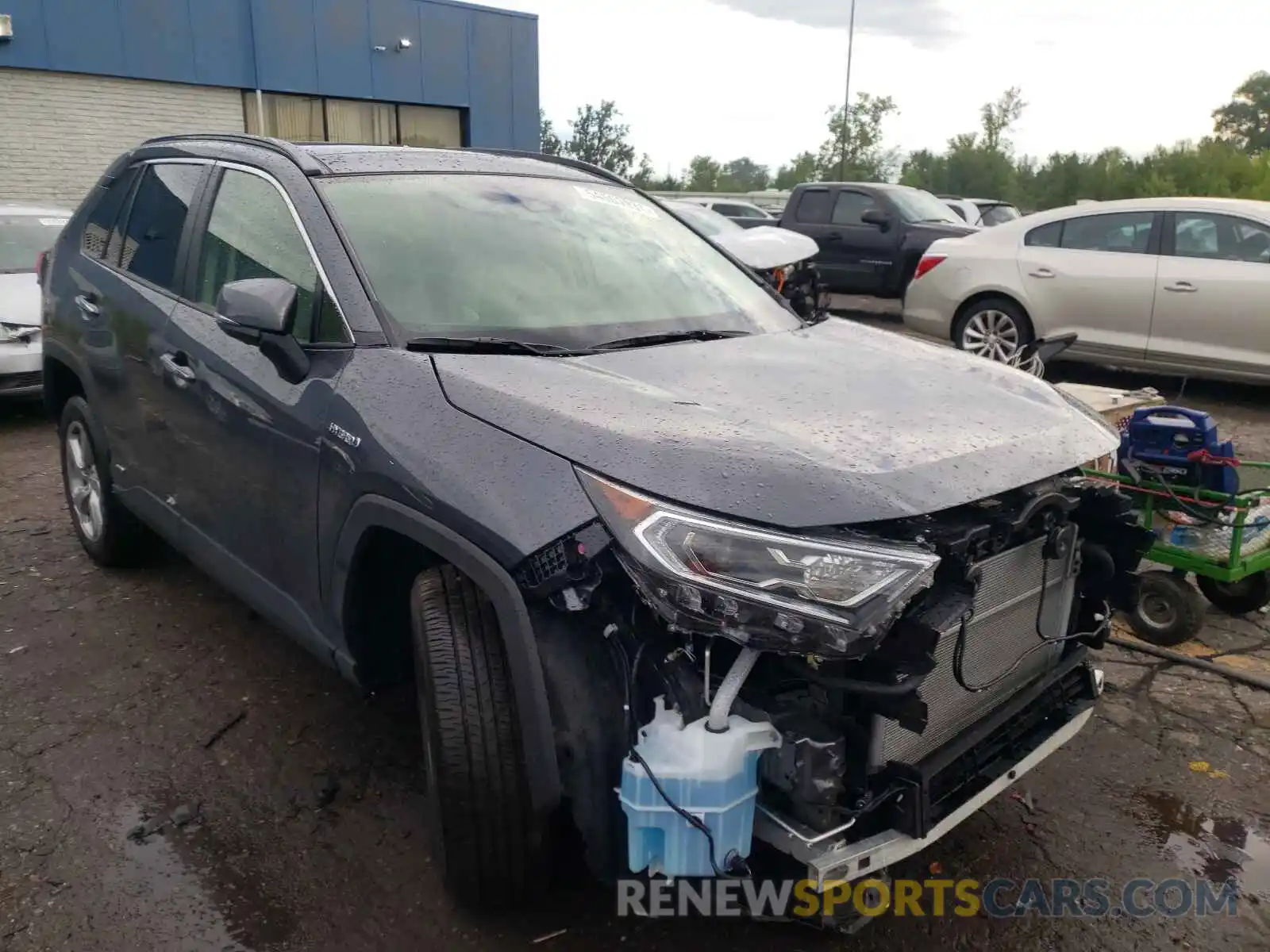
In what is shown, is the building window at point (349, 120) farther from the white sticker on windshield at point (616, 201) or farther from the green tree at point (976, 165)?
the green tree at point (976, 165)

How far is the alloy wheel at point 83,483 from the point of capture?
4.54 metres

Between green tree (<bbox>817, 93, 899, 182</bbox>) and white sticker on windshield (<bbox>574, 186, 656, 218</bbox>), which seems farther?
green tree (<bbox>817, 93, 899, 182</bbox>)

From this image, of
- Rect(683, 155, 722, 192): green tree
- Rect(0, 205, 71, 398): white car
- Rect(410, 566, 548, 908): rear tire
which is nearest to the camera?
Rect(410, 566, 548, 908): rear tire

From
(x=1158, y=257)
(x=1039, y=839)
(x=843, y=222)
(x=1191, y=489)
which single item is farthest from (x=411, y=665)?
(x=843, y=222)

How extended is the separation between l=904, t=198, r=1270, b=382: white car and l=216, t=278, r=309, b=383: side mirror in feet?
24.7

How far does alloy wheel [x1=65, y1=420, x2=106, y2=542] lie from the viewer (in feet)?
14.9

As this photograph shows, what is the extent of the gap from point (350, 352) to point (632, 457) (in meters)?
0.98

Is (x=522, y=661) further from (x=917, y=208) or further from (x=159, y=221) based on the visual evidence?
(x=917, y=208)

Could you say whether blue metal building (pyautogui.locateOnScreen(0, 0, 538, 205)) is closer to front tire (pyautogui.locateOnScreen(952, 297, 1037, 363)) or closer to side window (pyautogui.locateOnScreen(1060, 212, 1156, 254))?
front tire (pyautogui.locateOnScreen(952, 297, 1037, 363))

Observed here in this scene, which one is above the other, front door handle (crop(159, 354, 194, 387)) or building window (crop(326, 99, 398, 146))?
building window (crop(326, 99, 398, 146))

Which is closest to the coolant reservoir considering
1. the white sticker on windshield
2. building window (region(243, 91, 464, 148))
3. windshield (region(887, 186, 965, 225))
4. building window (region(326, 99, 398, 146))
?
the white sticker on windshield

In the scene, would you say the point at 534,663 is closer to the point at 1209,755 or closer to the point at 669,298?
the point at 669,298

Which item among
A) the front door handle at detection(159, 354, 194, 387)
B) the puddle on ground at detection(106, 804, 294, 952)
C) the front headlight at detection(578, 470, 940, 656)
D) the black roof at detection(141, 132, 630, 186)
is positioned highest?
the black roof at detection(141, 132, 630, 186)

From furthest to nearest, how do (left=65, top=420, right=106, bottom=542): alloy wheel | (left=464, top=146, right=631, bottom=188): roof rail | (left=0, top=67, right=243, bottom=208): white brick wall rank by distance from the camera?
(left=0, top=67, right=243, bottom=208): white brick wall → (left=65, top=420, right=106, bottom=542): alloy wheel → (left=464, top=146, right=631, bottom=188): roof rail
